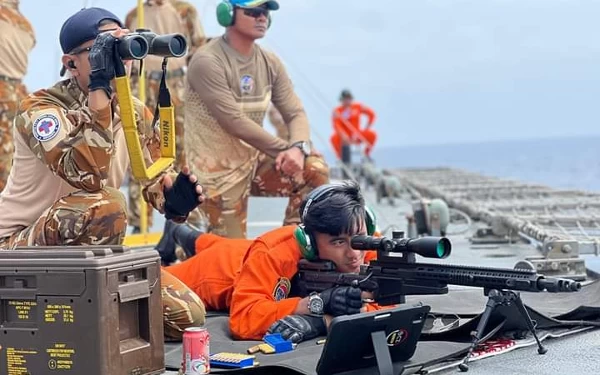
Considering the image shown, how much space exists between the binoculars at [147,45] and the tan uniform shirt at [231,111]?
2.44 metres

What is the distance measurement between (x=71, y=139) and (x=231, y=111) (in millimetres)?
2396

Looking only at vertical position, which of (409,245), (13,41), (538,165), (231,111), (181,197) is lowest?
(538,165)

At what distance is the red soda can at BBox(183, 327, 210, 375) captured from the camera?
3242 mm

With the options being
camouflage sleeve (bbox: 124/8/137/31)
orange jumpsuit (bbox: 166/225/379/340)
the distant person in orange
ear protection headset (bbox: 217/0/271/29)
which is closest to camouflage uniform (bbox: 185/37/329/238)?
ear protection headset (bbox: 217/0/271/29)

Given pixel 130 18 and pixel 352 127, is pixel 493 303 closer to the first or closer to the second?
pixel 130 18

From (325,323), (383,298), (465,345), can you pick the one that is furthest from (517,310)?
(325,323)

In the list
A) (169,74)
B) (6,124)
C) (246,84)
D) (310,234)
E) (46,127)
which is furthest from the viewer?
(169,74)

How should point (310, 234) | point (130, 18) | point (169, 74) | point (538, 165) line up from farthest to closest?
point (538, 165), point (130, 18), point (169, 74), point (310, 234)

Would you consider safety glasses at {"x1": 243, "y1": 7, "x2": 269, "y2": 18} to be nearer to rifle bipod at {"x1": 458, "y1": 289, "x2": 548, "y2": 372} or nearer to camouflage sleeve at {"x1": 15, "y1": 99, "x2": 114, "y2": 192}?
camouflage sleeve at {"x1": 15, "y1": 99, "x2": 114, "y2": 192}

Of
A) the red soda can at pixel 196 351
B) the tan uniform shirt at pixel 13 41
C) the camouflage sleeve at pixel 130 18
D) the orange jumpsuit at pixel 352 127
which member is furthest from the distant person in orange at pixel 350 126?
the red soda can at pixel 196 351

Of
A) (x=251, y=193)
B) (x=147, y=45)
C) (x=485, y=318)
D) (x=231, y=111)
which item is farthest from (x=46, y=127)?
(x=251, y=193)

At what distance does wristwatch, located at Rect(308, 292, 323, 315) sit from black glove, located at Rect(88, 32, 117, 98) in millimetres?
1068

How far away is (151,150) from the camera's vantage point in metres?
4.41

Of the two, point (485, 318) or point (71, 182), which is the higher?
point (71, 182)
